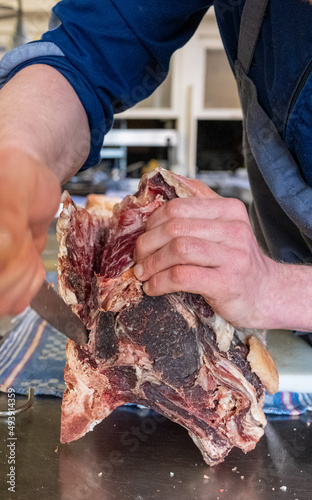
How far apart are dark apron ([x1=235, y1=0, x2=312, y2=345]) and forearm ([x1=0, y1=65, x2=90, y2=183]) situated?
0.41 m

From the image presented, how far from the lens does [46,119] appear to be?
923 millimetres

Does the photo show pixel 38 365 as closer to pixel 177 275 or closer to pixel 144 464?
pixel 144 464

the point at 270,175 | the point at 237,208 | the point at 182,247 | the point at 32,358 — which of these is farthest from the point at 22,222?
the point at 32,358

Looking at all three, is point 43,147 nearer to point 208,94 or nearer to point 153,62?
point 153,62

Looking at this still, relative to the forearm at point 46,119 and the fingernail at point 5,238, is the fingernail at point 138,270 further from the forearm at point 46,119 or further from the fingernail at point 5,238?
the fingernail at point 5,238

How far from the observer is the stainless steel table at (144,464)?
A: 0.83 metres

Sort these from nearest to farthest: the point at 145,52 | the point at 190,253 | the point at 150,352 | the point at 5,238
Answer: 1. the point at 5,238
2. the point at 190,253
3. the point at 150,352
4. the point at 145,52

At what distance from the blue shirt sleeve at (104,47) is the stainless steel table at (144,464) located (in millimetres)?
644

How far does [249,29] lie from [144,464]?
96cm

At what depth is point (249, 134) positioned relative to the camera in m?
1.20

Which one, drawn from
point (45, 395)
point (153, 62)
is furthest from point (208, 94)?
point (45, 395)

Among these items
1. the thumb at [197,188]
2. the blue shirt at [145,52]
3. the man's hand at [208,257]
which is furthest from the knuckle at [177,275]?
the blue shirt at [145,52]

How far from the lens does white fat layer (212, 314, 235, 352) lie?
893mm

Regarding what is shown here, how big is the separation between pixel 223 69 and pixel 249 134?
481 cm
